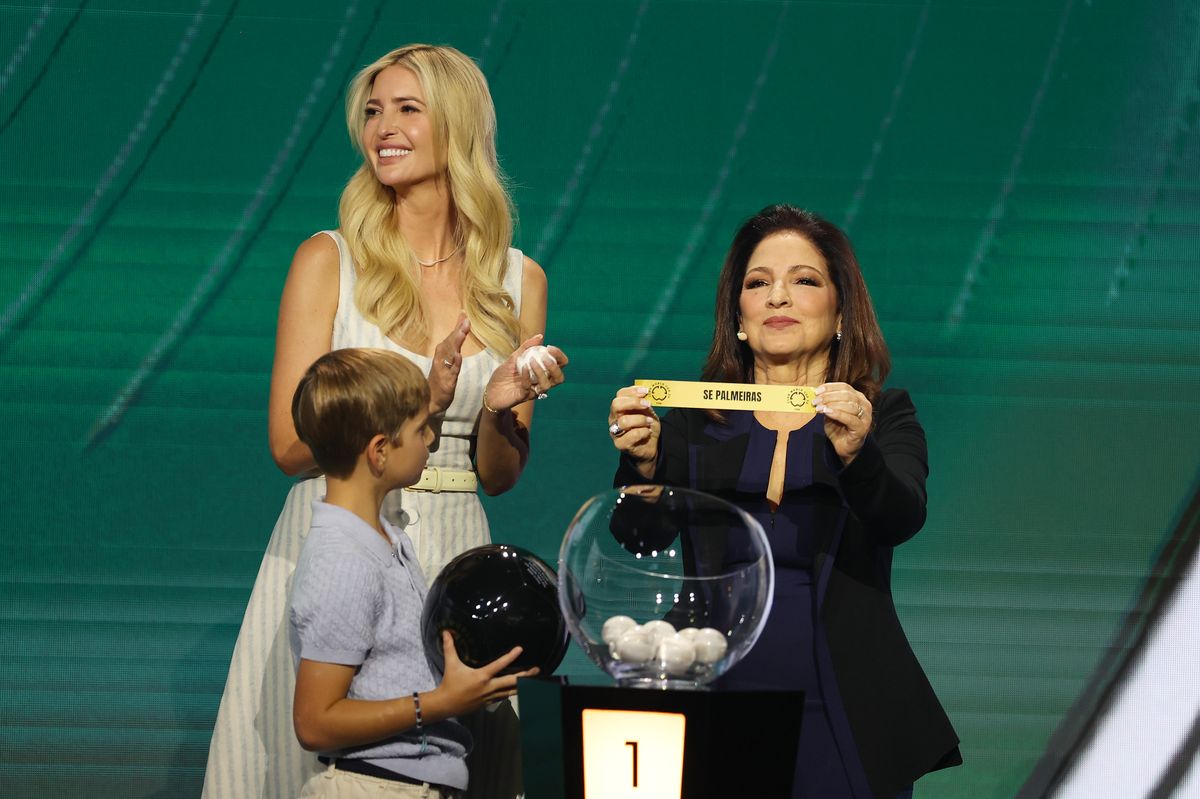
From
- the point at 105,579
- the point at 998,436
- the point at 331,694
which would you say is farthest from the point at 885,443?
the point at 105,579

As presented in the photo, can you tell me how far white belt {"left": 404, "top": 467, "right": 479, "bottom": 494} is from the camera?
226 centimetres

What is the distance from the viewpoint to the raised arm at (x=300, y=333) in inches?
88.5

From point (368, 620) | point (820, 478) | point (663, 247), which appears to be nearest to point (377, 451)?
point (368, 620)

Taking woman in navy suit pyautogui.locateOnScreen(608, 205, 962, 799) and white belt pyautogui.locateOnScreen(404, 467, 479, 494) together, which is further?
white belt pyautogui.locateOnScreen(404, 467, 479, 494)

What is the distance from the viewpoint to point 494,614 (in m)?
1.72

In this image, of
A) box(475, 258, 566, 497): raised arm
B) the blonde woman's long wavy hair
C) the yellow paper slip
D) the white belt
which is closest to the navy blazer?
the yellow paper slip

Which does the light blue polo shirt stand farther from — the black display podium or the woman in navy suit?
the woman in navy suit

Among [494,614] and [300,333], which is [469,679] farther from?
[300,333]

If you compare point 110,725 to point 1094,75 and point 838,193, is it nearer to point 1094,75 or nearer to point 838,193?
point 838,193

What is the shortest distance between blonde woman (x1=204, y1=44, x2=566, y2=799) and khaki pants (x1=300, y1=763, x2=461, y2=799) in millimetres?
261

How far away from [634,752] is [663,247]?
8.39 feet

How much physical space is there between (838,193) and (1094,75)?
0.83 metres

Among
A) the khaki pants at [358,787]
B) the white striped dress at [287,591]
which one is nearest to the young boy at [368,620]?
the khaki pants at [358,787]

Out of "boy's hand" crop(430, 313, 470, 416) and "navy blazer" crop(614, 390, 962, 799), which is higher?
"boy's hand" crop(430, 313, 470, 416)
